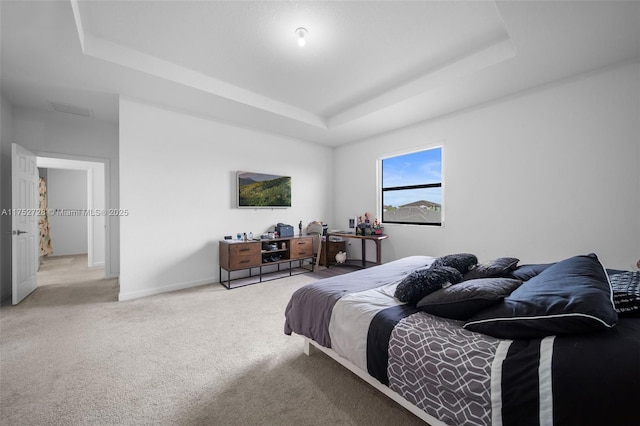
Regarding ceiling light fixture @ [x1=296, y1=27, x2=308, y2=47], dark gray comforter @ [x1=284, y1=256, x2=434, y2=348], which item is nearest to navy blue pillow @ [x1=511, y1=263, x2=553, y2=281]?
dark gray comforter @ [x1=284, y1=256, x2=434, y2=348]

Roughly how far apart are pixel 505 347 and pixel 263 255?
367cm

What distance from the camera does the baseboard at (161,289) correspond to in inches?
128

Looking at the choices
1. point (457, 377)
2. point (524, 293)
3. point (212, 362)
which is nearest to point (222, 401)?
point (212, 362)

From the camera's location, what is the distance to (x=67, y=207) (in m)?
6.43

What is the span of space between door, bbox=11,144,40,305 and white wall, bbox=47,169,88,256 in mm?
3426

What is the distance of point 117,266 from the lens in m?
4.42

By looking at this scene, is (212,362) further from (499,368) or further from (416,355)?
(499,368)

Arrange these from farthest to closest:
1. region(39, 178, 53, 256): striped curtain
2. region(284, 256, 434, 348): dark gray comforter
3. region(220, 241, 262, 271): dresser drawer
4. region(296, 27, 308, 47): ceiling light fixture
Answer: region(39, 178, 53, 256): striped curtain, region(220, 241, 262, 271): dresser drawer, region(296, 27, 308, 47): ceiling light fixture, region(284, 256, 434, 348): dark gray comforter

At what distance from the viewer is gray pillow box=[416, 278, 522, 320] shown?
127 centimetres

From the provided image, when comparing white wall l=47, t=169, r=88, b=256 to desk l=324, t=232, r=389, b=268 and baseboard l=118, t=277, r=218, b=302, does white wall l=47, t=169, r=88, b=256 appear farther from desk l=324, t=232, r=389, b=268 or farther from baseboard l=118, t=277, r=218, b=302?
desk l=324, t=232, r=389, b=268

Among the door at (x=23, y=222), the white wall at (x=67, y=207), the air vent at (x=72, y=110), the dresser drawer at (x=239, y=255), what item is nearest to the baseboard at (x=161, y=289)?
the dresser drawer at (x=239, y=255)

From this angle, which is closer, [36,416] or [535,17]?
[36,416]

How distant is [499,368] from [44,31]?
3.87 m

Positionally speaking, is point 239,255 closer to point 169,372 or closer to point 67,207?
point 169,372
